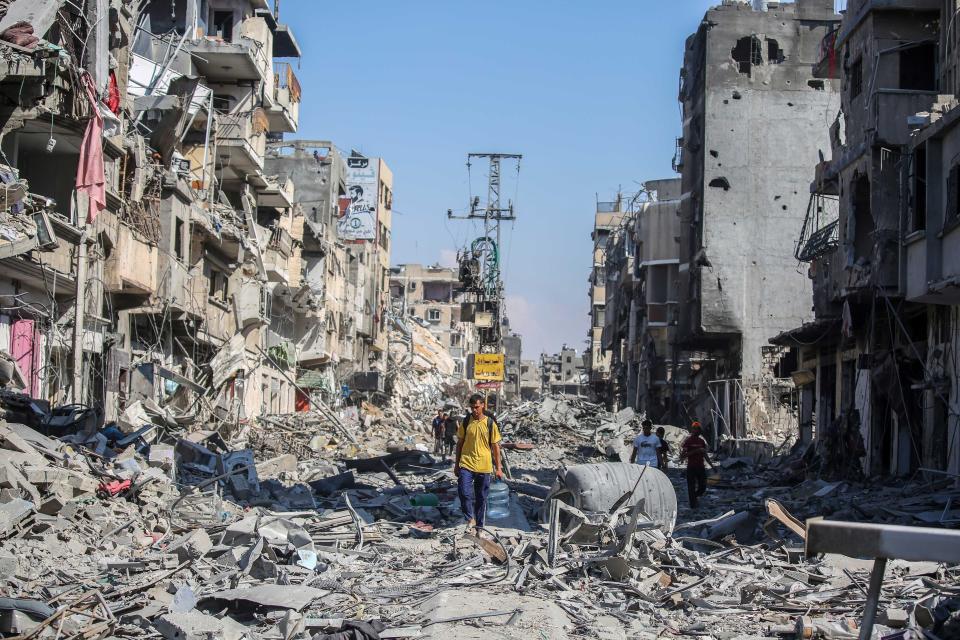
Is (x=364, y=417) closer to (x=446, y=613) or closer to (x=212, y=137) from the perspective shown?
(x=212, y=137)

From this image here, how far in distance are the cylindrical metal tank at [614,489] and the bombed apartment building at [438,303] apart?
94.6 metres

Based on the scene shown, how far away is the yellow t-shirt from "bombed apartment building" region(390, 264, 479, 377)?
95571mm

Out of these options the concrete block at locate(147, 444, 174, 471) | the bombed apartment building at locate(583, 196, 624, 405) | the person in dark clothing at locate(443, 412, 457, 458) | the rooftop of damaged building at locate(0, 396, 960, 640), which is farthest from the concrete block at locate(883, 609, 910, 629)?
the bombed apartment building at locate(583, 196, 624, 405)

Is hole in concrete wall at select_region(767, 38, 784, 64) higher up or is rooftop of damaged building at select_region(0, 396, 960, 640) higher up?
hole in concrete wall at select_region(767, 38, 784, 64)

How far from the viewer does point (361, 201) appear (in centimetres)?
7306

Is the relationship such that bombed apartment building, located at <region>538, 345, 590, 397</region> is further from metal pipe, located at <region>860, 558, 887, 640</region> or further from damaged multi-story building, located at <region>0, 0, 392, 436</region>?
metal pipe, located at <region>860, 558, 887, 640</region>

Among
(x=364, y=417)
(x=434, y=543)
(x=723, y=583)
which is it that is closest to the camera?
(x=723, y=583)

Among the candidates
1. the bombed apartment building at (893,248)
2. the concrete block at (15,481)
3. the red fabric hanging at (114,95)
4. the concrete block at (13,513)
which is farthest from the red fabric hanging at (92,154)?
the bombed apartment building at (893,248)

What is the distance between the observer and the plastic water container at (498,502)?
1612 centimetres

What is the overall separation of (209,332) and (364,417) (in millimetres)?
14894

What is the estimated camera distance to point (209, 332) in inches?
1330

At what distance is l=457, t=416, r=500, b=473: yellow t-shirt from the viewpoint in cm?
1318

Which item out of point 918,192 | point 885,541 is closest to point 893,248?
point 918,192

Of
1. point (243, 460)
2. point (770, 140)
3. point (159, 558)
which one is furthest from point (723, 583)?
point (770, 140)
